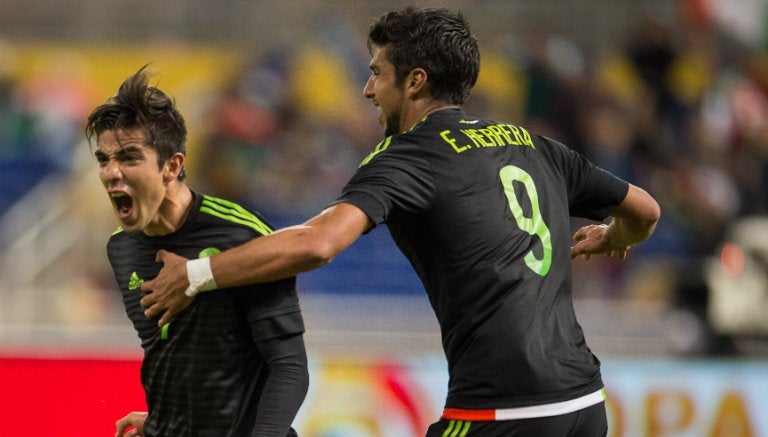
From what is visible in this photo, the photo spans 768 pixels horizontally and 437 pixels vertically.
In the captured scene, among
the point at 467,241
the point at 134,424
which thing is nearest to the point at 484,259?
the point at 467,241

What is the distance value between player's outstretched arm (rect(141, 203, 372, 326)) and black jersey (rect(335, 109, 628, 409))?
0.19m

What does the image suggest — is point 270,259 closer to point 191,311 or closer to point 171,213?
point 191,311

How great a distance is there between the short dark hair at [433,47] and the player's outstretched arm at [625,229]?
73 centimetres

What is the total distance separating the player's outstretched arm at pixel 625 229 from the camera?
4.04 metres

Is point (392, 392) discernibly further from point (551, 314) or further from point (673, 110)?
point (673, 110)

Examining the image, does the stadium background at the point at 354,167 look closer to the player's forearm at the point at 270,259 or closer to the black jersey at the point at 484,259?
the black jersey at the point at 484,259

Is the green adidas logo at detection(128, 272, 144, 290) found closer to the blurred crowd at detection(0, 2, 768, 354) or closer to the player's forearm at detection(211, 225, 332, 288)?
the player's forearm at detection(211, 225, 332, 288)

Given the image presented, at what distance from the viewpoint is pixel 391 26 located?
3.67 metres

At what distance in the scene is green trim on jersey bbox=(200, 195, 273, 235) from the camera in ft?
11.8

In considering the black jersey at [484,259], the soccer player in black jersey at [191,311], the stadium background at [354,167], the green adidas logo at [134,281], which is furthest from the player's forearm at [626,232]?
the stadium background at [354,167]

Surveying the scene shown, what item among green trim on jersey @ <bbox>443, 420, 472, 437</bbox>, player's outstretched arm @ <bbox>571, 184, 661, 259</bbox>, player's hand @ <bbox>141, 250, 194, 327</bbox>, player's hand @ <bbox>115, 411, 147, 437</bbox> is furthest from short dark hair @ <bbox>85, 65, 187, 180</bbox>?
player's outstretched arm @ <bbox>571, 184, 661, 259</bbox>

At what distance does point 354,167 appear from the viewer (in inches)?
388

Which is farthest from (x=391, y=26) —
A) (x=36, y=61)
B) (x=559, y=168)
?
(x=36, y=61)

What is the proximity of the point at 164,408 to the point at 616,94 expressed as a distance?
25.0ft
